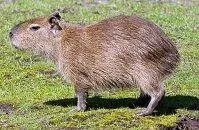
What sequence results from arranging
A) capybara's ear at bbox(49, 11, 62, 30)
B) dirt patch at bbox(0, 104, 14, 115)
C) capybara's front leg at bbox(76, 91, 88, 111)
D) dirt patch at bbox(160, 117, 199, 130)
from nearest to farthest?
dirt patch at bbox(160, 117, 199, 130) < capybara's front leg at bbox(76, 91, 88, 111) < capybara's ear at bbox(49, 11, 62, 30) < dirt patch at bbox(0, 104, 14, 115)

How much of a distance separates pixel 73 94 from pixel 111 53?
1.52 meters

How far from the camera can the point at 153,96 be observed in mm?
7613

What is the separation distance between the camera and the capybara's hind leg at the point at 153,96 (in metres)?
7.58

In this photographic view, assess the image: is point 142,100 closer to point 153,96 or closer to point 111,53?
point 153,96

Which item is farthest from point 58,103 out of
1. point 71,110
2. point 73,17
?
point 73,17

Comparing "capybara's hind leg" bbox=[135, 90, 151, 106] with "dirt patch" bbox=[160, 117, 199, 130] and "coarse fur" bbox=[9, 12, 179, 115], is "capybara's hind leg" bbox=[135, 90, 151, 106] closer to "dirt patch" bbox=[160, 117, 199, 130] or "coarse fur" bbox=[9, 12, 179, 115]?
"coarse fur" bbox=[9, 12, 179, 115]

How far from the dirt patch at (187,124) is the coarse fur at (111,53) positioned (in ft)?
1.35

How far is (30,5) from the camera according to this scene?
1452cm

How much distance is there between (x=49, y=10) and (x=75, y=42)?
644 centimetres

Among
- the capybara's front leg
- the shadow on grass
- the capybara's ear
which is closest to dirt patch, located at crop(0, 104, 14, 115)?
the shadow on grass

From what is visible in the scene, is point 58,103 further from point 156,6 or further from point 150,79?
point 156,6

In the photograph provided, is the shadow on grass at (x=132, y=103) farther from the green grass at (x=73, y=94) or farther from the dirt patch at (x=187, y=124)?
the dirt patch at (x=187, y=124)

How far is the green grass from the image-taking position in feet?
24.4

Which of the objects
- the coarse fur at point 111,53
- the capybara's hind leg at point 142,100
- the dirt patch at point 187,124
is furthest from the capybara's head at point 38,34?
the dirt patch at point 187,124
